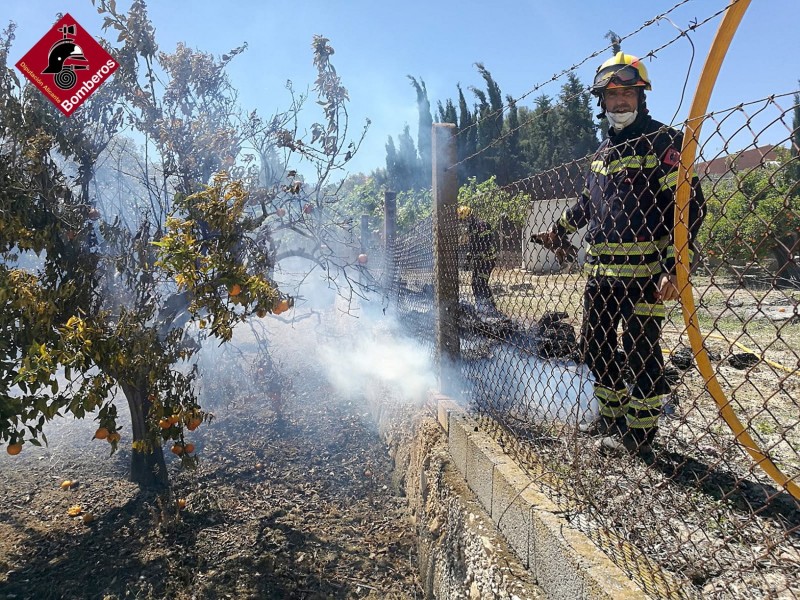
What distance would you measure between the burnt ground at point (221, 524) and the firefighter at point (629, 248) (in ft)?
6.22

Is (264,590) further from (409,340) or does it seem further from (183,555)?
(409,340)

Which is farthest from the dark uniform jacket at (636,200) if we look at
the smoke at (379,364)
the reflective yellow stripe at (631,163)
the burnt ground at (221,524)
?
the burnt ground at (221,524)

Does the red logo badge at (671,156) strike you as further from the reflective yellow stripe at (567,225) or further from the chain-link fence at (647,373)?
the reflective yellow stripe at (567,225)

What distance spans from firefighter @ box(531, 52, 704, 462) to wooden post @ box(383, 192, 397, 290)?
4779mm

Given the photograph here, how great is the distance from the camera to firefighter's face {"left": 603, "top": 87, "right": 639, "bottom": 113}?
9.17 ft

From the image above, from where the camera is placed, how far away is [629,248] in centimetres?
261

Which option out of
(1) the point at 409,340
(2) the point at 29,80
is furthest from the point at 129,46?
(1) the point at 409,340

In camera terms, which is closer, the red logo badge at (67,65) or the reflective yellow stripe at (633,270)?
the reflective yellow stripe at (633,270)

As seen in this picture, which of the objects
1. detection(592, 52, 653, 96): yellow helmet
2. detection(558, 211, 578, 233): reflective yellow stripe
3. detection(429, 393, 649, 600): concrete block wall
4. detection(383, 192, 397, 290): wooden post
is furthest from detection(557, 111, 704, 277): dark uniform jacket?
detection(383, 192, 397, 290): wooden post

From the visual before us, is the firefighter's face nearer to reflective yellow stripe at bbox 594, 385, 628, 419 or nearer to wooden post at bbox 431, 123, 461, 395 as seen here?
wooden post at bbox 431, 123, 461, 395

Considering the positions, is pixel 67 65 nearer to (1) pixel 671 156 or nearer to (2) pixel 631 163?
(2) pixel 631 163

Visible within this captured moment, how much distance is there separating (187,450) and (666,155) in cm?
329

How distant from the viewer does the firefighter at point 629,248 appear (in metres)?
2.52

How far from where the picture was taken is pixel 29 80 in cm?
362
